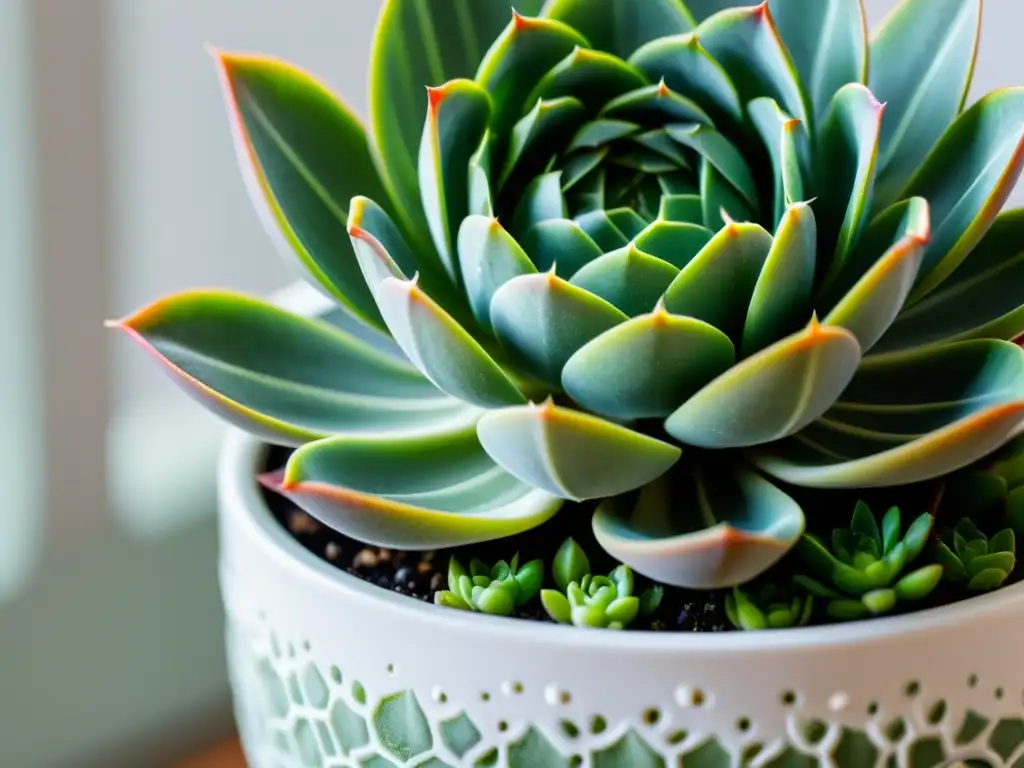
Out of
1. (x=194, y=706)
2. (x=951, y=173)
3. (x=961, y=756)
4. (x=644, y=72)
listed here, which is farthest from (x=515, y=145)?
(x=194, y=706)

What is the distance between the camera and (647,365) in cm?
40

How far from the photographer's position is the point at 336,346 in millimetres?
540

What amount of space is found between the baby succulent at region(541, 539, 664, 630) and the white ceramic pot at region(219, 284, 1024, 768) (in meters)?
0.02

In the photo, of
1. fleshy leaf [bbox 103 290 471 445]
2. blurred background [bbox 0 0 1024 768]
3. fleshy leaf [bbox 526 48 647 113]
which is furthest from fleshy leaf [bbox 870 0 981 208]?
blurred background [bbox 0 0 1024 768]

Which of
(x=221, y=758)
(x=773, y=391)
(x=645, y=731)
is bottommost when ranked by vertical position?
(x=221, y=758)

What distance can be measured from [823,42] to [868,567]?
22cm

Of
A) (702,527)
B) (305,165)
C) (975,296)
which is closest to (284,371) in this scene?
(305,165)

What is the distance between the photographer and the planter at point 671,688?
15.4 inches

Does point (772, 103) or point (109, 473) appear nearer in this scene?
point (772, 103)

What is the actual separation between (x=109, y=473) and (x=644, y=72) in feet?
1.23

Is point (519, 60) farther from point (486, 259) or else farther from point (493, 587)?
point (493, 587)

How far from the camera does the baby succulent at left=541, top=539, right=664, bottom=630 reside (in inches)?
16.4

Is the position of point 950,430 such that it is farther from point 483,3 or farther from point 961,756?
point 483,3

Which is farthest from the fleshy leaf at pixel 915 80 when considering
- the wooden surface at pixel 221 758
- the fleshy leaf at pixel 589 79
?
the wooden surface at pixel 221 758
